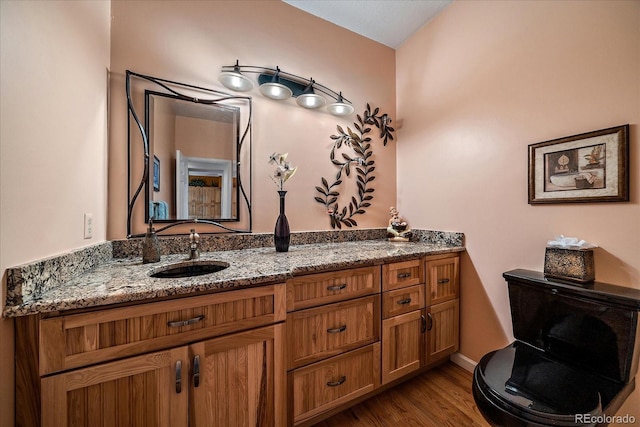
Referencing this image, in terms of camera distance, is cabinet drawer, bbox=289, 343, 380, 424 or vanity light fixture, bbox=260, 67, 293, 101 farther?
vanity light fixture, bbox=260, 67, 293, 101

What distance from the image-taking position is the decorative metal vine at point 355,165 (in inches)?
81.7

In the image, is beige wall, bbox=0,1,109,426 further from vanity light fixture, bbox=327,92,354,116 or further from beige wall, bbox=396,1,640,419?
beige wall, bbox=396,1,640,419

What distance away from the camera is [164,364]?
884 mm

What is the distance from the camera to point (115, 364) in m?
0.82

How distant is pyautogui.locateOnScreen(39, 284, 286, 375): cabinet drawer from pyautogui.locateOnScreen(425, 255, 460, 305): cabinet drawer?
1.11 metres

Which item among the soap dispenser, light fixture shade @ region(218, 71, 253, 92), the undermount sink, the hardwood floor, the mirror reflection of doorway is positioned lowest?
the hardwood floor

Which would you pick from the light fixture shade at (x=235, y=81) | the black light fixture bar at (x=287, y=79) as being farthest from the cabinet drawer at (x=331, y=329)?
Answer: the black light fixture bar at (x=287, y=79)

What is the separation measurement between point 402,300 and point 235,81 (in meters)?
1.81

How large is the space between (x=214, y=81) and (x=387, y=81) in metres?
1.62

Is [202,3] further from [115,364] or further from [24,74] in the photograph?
[115,364]

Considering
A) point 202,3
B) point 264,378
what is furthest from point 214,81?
point 264,378

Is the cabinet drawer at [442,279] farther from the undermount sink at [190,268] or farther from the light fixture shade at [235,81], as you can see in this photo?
the light fixture shade at [235,81]

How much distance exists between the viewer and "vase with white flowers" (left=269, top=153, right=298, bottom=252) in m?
1.61

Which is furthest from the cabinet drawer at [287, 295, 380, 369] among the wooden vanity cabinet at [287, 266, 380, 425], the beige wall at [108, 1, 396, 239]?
the beige wall at [108, 1, 396, 239]
